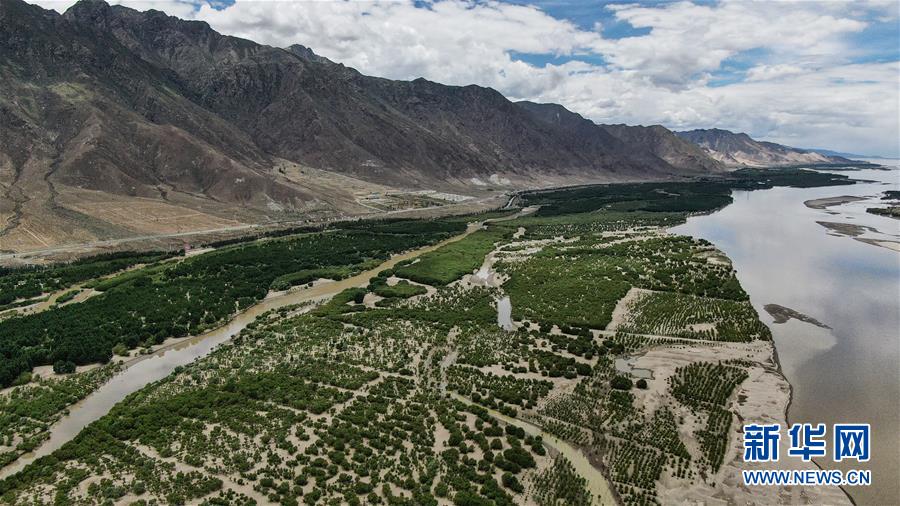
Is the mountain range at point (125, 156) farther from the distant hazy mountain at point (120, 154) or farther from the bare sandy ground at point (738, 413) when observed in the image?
the bare sandy ground at point (738, 413)

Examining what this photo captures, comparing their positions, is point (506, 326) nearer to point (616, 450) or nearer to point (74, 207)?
point (616, 450)

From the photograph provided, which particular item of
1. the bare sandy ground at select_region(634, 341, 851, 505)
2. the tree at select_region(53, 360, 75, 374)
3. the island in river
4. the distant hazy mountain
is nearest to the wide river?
the bare sandy ground at select_region(634, 341, 851, 505)

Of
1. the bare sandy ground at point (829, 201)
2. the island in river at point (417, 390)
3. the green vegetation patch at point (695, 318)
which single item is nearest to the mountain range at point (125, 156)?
the island in river at point (417, 390)

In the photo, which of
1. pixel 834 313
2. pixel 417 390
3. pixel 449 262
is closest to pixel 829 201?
pixel 834 313

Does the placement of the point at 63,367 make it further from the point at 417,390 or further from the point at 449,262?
the point at 449,262

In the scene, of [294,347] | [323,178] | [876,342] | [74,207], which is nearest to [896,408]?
[876,342]

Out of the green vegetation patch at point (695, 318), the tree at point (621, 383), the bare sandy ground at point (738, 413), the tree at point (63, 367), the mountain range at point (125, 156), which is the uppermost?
the mountain range at point (125, 156)
